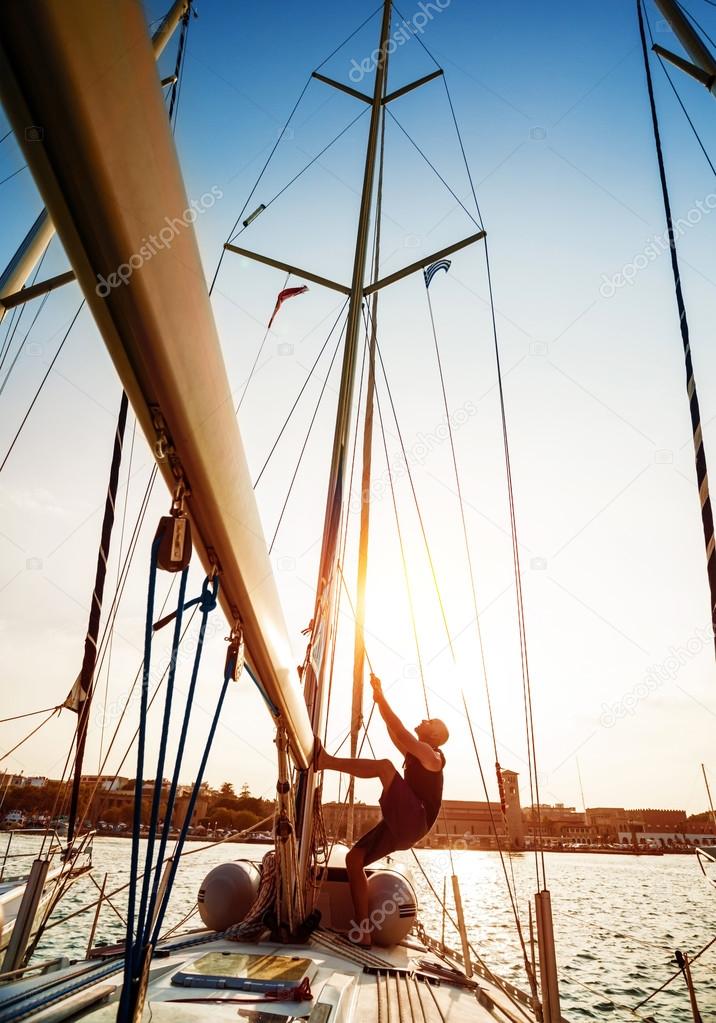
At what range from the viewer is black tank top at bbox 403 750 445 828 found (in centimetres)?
496

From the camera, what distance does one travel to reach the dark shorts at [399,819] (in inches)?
196

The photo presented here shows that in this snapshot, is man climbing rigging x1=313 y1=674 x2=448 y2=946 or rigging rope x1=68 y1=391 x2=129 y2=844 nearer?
man climbing rigging x1=313 y1=674 x2=448 y2=946

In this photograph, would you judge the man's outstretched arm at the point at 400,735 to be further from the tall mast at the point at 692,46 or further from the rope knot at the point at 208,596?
the tall mast at the point at 692,46

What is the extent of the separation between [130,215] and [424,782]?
502 centimetres


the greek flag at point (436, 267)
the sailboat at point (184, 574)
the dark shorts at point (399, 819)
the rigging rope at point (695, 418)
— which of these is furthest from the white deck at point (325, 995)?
the greek flag at point (436, 267)

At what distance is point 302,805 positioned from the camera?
4.98 m

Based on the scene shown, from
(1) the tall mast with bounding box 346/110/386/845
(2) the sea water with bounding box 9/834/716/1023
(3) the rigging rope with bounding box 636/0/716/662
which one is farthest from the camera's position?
(2) the sea water with bounding box 9/834/716/1023

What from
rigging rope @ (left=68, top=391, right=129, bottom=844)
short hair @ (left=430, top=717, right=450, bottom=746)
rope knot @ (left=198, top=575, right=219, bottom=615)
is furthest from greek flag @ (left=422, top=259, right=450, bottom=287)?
rope knot @ (left=198, top=575, right=219, bottom=615)

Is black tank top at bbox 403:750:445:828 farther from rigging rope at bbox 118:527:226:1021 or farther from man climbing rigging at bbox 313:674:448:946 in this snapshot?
rigging rope at bbox 118:527:226:1021

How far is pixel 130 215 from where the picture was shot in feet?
3.82

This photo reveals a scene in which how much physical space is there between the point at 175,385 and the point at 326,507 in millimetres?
5252

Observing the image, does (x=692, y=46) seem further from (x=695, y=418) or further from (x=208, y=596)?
(x=208, y=596)

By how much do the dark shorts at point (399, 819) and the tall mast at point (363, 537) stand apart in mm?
3866

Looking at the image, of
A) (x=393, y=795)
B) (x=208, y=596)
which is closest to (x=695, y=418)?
(x=208, y=596)
